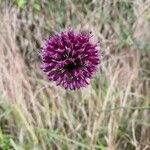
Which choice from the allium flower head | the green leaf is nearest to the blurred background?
the green leaf

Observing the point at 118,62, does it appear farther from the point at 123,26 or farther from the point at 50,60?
→ the point at 50,60

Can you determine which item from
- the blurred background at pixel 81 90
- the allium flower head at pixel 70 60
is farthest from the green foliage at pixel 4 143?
the allium flower head at pixel 70 60

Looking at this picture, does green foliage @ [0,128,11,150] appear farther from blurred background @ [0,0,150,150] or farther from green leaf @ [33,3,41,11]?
green leaf @ [33,3,41,11]

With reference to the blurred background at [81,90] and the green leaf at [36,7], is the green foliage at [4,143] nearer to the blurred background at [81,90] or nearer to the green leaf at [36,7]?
the blurred background at [81,90]

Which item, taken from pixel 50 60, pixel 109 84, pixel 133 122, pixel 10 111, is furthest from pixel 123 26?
pixel 50 60

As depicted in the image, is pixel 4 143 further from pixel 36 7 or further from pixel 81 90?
pixel 36 7
